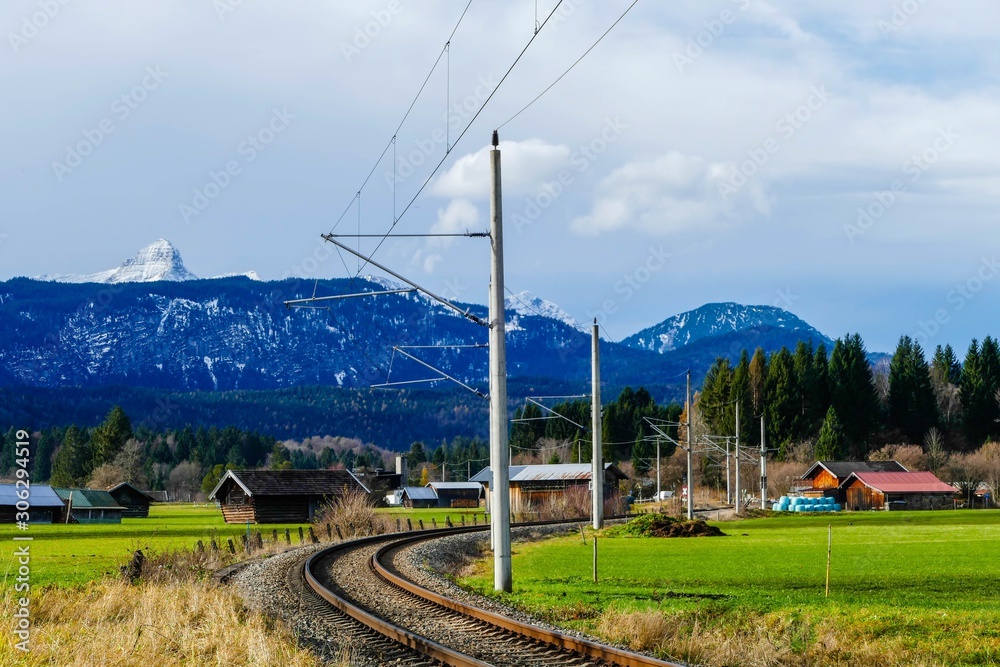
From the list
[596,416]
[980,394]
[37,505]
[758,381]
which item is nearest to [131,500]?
[37,505]

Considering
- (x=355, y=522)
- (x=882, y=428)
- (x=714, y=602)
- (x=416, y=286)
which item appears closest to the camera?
(x=714, y=602)

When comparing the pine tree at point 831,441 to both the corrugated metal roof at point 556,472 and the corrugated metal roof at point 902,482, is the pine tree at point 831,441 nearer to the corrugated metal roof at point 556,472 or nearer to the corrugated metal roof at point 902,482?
the corrugated metal roof at point 902,482

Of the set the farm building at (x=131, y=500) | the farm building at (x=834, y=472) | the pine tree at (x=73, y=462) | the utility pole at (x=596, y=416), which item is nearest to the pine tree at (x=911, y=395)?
the farm building at (x=834, y=472)

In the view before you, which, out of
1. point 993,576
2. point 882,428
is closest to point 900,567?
point 993,576

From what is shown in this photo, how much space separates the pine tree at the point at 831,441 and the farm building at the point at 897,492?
65.2 feet

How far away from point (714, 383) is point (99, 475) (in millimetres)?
89213

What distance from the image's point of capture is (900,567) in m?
32.2

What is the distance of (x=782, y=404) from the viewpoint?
5694 inches

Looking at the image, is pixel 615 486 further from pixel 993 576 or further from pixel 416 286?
pixel 416 286

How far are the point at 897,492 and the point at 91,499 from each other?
79.5 m

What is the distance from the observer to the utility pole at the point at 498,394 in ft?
77.9

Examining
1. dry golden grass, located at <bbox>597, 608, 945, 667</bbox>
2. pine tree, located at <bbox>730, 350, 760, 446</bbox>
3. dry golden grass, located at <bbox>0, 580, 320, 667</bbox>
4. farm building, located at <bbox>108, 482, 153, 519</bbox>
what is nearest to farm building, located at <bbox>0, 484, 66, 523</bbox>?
farm building, located at <bbox>108, 482, 153, 519</bbox>

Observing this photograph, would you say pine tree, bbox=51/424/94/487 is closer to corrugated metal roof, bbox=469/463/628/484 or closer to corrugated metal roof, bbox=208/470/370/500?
corrugated metal roof, bbox=469/463/628/484

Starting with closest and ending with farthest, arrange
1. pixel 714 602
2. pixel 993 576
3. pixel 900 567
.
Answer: pixel 714 602 < pixel 993 576 < pixel 900 567
